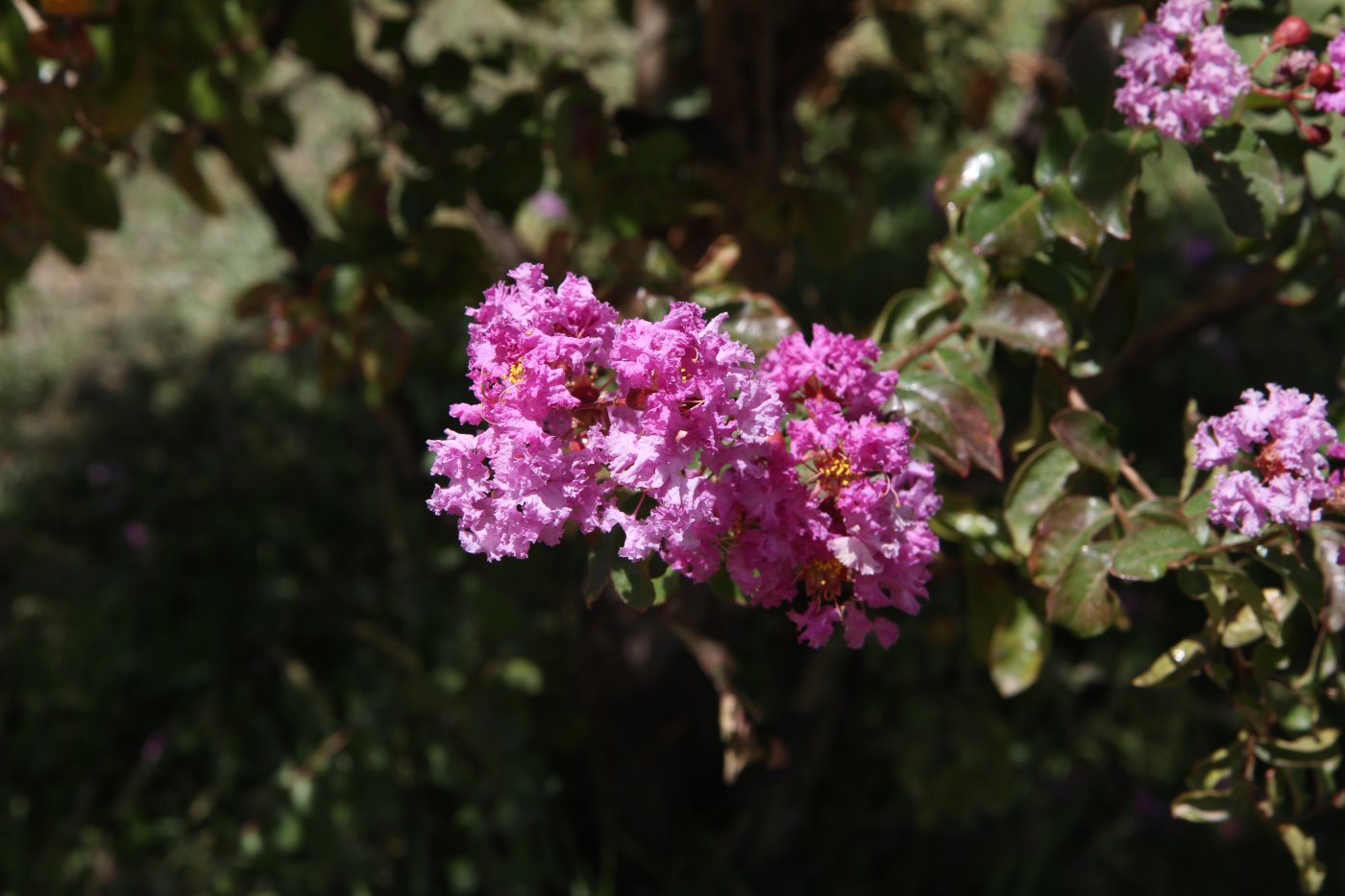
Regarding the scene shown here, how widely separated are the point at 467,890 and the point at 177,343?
1867 millimetres

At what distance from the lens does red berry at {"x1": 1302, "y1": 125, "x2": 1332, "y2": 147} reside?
3.18ft

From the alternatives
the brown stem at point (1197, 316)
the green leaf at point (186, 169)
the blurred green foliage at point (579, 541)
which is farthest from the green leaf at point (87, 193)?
the brown stem at point (1197, 316)

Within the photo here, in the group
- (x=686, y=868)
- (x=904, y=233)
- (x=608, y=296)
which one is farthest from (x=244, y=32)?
(x=904, y=233)

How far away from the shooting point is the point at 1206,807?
3.55 feet

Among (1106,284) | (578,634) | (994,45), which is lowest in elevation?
(578,634)

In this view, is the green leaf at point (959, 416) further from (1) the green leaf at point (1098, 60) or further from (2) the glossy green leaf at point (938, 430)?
(1) the green leaf at point (1098, 60)

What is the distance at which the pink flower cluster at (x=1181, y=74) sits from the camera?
2.90 ft

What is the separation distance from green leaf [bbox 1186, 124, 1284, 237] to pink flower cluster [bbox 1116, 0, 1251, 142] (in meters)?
0.03

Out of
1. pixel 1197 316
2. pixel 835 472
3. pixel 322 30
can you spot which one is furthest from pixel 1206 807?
pixel 322 30

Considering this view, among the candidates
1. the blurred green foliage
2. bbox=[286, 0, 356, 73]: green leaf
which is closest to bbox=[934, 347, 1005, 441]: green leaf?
the blurred green foliage

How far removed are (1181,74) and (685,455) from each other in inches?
18.9

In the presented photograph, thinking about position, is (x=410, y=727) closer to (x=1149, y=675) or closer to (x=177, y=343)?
(x=1149, y=675)

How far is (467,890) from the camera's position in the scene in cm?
191

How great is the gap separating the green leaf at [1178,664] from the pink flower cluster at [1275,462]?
146 mm
